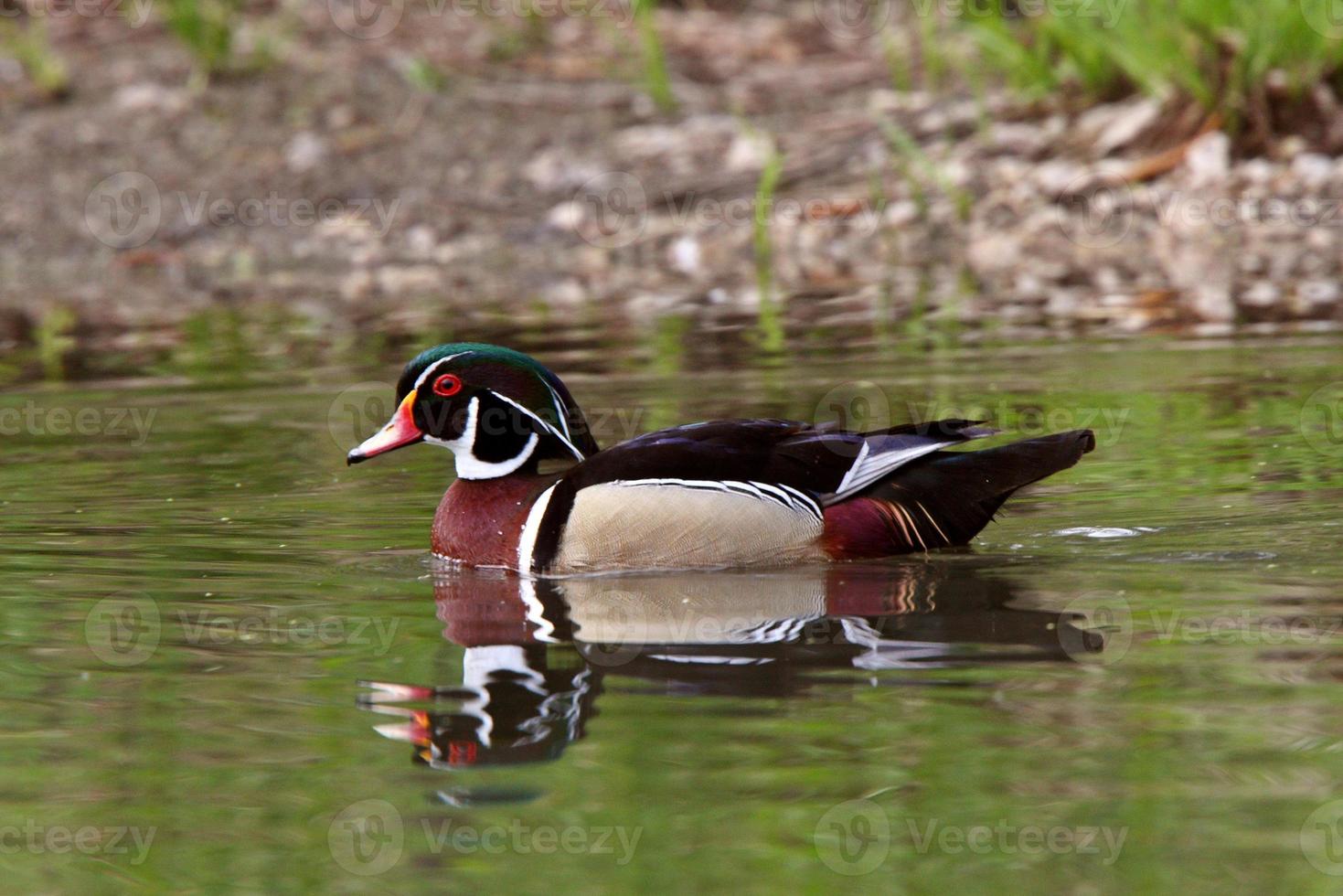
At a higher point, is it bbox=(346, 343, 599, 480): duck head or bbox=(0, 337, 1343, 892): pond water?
bbox=(346, 343, 599, 480): duck head

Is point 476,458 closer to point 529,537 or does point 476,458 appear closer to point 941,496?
point 529,537

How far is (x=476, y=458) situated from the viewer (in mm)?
6559

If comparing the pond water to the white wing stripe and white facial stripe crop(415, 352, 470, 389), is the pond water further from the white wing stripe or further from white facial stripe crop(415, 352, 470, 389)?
white facial stripe crop(415, 352, 470, 389)

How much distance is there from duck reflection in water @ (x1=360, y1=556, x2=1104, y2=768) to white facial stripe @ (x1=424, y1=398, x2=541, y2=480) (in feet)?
1.40

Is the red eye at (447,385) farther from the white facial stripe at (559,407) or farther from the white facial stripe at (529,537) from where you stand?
the white facial stripe at (529,537)

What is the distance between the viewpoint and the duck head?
6543 mm

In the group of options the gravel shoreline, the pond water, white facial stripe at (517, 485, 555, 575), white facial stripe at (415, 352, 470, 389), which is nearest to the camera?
the pond water

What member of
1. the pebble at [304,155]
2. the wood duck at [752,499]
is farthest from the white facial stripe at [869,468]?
the pebble at [304,155]

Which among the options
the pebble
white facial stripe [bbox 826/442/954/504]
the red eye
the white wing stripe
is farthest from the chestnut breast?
the pebble

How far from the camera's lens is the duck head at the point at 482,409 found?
654 centimetres

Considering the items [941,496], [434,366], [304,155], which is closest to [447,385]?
[434,366]

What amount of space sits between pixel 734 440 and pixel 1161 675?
6.07 ft

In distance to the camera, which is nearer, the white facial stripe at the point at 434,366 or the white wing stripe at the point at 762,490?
the white wing stripe at the point at 762,490

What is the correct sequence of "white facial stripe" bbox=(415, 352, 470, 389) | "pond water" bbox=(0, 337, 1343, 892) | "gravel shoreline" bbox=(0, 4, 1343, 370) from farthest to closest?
"gravel shoreline" bbox=(0, 4, 1343, 370), "white facial stripe" bbox=(415, 352, 470, 389), "pond water" bbox=(0, 337, 1343, 892)
